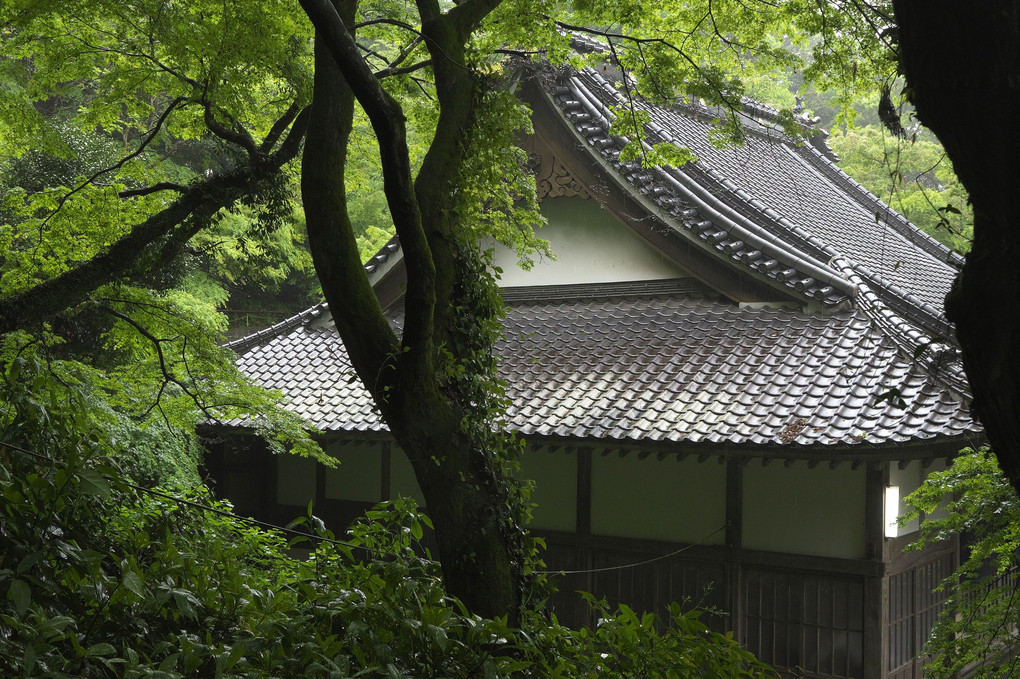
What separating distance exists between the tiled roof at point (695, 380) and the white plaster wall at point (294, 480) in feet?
3.88

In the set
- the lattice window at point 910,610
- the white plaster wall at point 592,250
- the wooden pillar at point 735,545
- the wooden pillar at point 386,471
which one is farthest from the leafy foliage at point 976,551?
the wooden pillar at point 386,471

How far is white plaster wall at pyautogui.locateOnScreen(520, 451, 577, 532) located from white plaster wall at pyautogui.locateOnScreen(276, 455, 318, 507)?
3.02 meters

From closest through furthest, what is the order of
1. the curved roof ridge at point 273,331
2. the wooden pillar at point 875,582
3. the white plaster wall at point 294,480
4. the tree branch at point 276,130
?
the tree branch at point 276,130 < the wooden pillar at point 875,582 < the white plaster wall at point 294,480 < the curved roof ridge at point 273,331

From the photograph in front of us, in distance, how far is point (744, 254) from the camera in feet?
25.1

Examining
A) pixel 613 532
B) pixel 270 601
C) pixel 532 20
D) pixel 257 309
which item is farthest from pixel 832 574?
pixel 257 309

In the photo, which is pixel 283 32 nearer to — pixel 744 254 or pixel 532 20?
pixel 532 20

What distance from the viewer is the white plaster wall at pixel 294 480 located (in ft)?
32.7

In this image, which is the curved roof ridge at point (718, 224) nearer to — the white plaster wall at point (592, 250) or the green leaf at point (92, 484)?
the white plaster wall at point (592, 250)

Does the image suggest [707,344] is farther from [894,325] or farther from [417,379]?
[417,379]

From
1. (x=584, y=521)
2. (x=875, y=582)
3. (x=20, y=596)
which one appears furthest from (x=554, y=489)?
(x=20, y=596)

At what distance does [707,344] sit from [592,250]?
6.03ft

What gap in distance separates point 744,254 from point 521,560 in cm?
474

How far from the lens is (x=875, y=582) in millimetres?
6441

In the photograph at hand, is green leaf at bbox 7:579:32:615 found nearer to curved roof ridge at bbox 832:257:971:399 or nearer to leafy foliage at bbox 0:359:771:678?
leafy foliage at bbox 0:359:771:678
